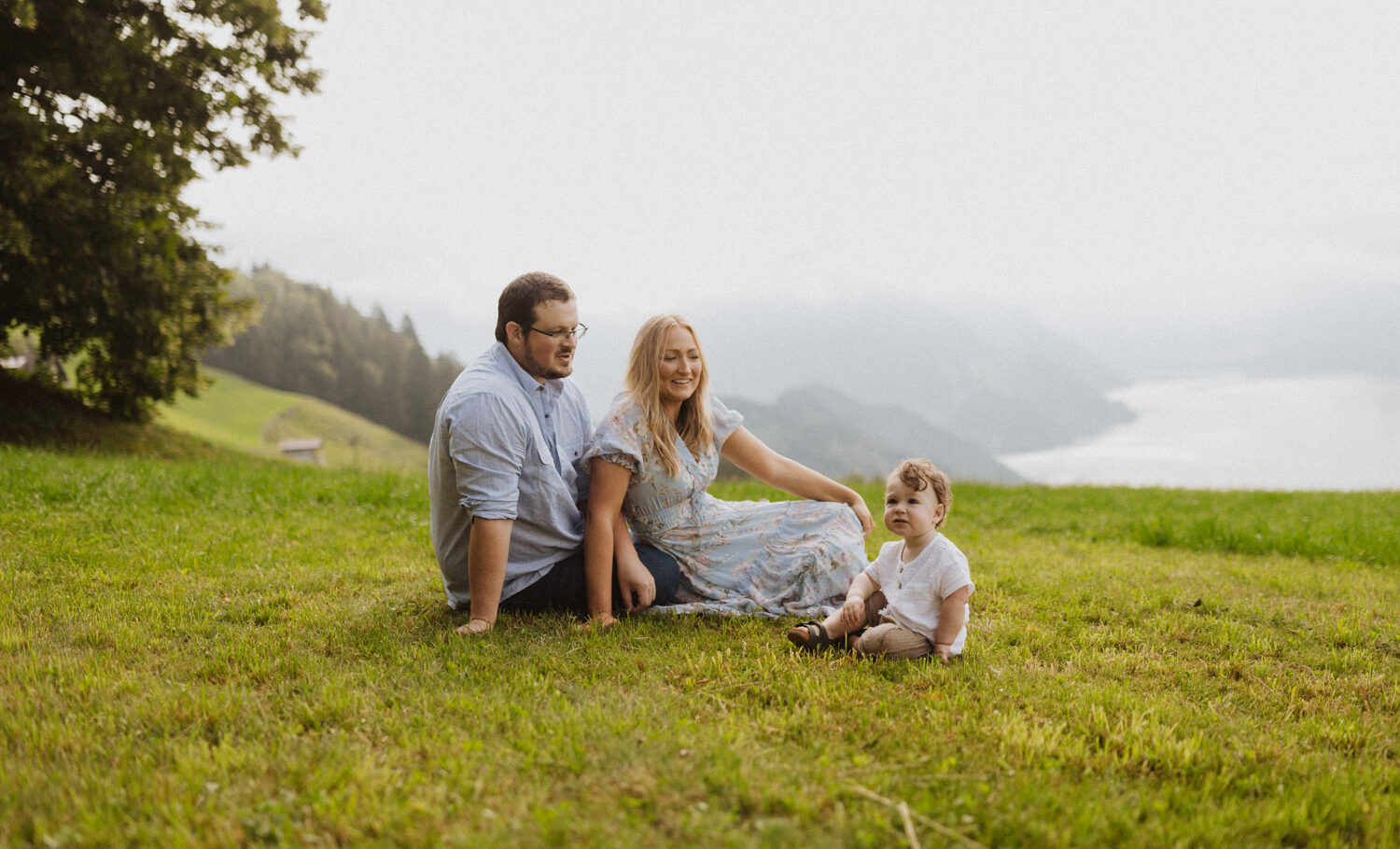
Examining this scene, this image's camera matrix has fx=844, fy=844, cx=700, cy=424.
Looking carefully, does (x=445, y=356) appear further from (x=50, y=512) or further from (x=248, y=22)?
(x=50, y=512)

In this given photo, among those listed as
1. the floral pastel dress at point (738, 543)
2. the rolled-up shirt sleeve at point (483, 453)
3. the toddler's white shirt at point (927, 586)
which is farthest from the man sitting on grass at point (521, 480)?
the toddler's white shirt at point (927, 586)

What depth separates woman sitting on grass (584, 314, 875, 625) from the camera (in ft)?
16.9

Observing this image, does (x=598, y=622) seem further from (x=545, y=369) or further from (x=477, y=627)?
(x=545, y=369)

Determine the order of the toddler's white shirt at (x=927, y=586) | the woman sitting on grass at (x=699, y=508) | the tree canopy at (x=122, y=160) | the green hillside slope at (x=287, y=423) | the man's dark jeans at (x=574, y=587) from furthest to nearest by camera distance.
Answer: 1. the green hillside slope at (x=287, y=423)
2. the tree canopy at (x=122, y=160)
3. the man's dark jeans at (x=574, y=587)
4. the woman sitting on grass at (x=699, y=508)
5. the toddler's white shirt at (x=927, y=586)

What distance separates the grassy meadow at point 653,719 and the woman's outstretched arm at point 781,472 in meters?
1.10

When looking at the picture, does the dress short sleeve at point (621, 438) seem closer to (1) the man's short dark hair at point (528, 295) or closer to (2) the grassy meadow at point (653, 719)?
(1) the man's short dark hair at point (528, 295)

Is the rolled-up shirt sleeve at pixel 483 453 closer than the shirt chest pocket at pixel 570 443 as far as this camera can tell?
Yes

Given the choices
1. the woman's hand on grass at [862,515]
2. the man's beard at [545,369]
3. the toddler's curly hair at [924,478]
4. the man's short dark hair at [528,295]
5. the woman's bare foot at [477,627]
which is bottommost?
the woman's bare foot at [477,627]

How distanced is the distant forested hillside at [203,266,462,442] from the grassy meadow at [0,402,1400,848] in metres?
78.5

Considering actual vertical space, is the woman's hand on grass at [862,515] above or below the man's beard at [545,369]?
below

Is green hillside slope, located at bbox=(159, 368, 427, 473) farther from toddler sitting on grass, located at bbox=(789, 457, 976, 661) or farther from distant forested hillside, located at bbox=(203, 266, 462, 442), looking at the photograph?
toddler sitting on grass, located at bbox=(789, 457, 976, 661)

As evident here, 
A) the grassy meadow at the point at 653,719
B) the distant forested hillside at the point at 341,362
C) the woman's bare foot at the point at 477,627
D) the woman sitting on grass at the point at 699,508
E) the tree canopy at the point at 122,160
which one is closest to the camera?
the grassy meadow at the point at 653,719

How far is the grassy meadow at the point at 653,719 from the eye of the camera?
2836mm

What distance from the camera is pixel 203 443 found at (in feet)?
64.4
